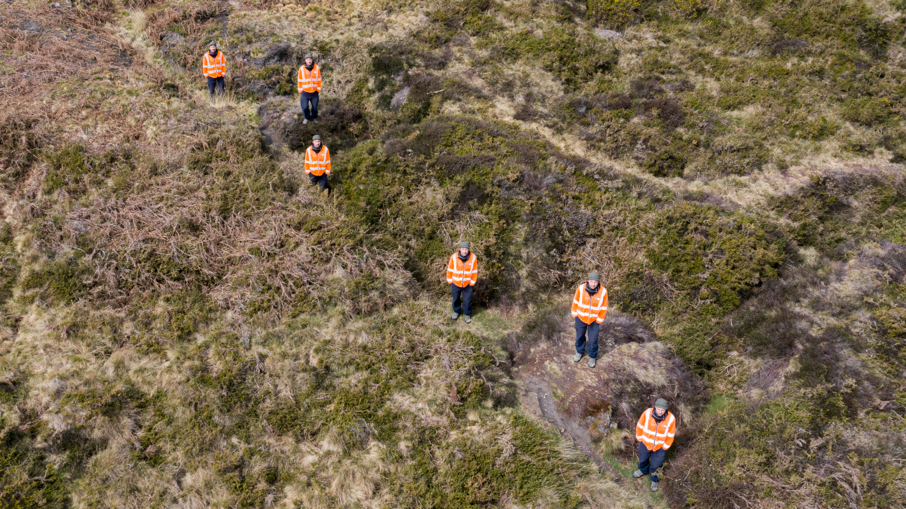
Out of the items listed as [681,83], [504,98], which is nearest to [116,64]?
[504,98]

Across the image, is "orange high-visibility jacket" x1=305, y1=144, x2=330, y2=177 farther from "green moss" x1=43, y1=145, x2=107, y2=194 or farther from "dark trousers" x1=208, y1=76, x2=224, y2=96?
"dark trousers" x1=208, y1=76, x2=224, y2=96

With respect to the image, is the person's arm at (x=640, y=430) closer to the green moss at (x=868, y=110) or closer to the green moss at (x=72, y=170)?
the green moss at (x=868, y=110)

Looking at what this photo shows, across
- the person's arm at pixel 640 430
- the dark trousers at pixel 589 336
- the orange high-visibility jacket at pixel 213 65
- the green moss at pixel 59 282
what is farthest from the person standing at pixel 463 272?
the orange high-visibility jacket at pixel 213 65

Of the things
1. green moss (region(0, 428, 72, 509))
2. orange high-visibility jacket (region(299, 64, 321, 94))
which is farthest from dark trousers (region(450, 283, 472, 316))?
orange high-visibility jacket (region(299, 64, 321, 94))

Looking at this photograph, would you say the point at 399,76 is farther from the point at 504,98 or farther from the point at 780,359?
the point at 780,359

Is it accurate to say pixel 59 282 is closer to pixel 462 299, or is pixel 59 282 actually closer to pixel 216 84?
pixel 216 84
